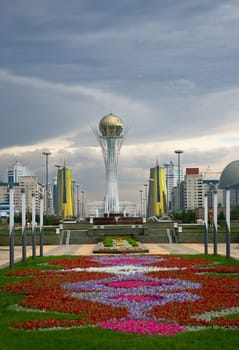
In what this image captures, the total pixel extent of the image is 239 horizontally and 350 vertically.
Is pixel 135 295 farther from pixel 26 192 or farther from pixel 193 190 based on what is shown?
pixel 193 190

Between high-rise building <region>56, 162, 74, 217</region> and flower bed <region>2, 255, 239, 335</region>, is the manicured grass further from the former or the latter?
high-rise building <region>56, 162, 74, 217</region>

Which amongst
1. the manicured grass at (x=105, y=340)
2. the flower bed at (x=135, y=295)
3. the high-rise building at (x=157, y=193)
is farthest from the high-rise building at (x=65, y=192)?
the manicured grass at (x=105, y=340)

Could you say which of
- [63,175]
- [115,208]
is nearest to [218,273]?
[115,208]

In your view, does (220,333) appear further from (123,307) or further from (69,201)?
(69,201)

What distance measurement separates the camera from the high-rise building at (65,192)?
10562cm

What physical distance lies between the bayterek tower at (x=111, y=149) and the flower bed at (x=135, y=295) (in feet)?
118

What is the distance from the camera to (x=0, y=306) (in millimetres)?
9766

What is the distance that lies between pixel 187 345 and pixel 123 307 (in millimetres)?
2773

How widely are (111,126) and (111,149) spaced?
223 cm

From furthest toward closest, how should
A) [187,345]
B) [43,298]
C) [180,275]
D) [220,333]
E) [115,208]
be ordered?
1. [115,208]
2. [180,275]
3. [43,298]
4. [220,333]
5. [187,345]

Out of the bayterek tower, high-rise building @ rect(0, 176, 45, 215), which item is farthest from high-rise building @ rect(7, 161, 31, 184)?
the bayterek tower

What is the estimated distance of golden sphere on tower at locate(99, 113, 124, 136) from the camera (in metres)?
54.0

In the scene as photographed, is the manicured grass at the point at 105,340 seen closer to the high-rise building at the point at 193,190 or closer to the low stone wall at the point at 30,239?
the low stone wall at the point at 30,239

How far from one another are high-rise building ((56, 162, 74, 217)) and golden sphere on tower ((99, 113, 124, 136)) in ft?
164
